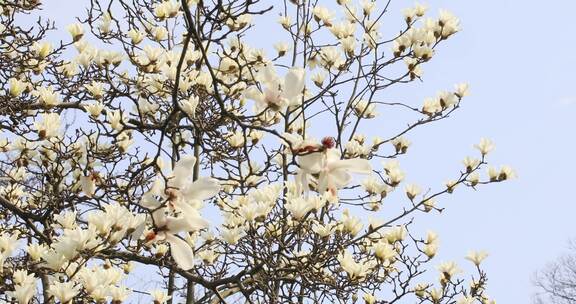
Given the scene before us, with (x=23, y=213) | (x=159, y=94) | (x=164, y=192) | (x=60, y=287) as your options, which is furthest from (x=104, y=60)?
(x=164, y=192)

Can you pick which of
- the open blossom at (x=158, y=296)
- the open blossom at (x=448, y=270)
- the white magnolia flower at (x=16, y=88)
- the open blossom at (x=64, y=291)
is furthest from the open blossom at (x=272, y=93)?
the open blossom at (x=448, y=270)

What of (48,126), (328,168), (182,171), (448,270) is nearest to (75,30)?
(48,126)

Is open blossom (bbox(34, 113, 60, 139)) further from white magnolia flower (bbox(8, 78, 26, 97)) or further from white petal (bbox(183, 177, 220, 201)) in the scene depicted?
white petal (bbox(183, 177, 220, 201))

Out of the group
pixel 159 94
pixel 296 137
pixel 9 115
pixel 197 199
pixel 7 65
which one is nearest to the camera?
pixel 296 137

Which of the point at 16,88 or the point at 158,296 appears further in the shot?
the point at 16,88

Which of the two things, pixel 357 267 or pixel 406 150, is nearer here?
pixel 357 267

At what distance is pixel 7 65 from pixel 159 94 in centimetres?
65

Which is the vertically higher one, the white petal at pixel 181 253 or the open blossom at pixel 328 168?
the open blossom at pixel 328 168

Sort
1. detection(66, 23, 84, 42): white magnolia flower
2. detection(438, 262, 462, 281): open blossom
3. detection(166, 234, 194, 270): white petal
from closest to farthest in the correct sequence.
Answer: detection(166, 234, 194, 270): white petal, detection(66, 23, 84, 42): white magnolia flower, detection(438, 262, 462, 281): open blossom

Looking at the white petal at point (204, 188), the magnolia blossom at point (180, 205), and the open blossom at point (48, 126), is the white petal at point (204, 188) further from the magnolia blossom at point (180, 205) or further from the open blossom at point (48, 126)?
the open blossom at point (48, 126)

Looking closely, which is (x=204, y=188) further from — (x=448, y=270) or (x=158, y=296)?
(x=448, y=270)

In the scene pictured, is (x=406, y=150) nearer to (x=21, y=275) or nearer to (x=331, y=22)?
(x=331, y=22)

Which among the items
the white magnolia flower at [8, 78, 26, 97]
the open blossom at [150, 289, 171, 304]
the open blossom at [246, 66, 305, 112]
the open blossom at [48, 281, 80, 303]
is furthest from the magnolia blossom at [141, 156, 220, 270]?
the white magnolia flower at [8, 78, 26, 97]

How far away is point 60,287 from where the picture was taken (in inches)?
58.2
